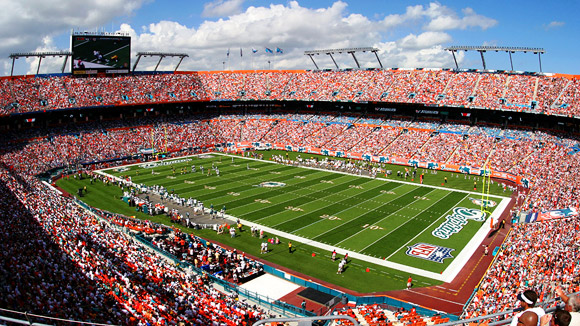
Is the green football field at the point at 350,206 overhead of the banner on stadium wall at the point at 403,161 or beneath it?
beneath

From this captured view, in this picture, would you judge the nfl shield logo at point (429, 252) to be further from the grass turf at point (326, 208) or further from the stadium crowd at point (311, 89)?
the stadium crowd at point (311, 89)

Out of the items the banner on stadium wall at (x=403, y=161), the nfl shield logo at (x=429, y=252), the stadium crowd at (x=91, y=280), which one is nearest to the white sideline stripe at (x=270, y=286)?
the stadium crowd at (x=91, y=280)

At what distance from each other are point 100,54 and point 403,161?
43.0m

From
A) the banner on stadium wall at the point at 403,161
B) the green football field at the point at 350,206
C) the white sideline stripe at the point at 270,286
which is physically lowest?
the white sideline stripe at the point at 270,286

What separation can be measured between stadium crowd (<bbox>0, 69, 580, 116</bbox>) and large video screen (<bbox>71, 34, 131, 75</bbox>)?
4.64 feet

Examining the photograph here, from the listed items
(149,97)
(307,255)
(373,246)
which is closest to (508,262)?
(373,246)

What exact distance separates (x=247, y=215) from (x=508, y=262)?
17205 millimetres

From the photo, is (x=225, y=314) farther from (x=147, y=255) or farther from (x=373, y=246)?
(x=373, y=246)

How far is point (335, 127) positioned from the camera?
198 feet

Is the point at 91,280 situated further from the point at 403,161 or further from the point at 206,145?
the point at 206,145

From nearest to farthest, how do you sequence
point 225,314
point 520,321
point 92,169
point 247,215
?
point 520,321 → point 225,314 → point 247,215 → point 92,169

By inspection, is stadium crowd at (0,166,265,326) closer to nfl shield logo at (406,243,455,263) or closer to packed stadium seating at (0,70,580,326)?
packed stadium seating at (0,70,580,326)

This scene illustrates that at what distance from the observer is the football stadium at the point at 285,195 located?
1510 centimetres

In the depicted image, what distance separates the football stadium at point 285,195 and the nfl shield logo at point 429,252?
0.12 m
